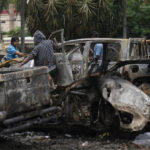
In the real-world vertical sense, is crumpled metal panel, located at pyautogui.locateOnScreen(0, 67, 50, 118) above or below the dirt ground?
above

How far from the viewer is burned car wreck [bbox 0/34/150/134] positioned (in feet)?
16.0

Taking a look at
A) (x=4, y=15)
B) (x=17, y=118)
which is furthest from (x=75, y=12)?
(x=4, y=15)

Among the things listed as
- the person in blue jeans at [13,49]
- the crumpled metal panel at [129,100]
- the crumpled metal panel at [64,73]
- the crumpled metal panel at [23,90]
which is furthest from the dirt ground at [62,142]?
the person in blue jeans at [13,49]

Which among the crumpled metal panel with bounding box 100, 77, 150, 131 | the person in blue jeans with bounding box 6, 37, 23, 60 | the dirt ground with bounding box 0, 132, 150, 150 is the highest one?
the person in blue jeans with bounding box 6, 37, 23, 60

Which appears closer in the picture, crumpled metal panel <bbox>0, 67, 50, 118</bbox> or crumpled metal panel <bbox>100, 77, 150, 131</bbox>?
crumpled metal panel <bbox>0, 67, 50, 118</bbox>

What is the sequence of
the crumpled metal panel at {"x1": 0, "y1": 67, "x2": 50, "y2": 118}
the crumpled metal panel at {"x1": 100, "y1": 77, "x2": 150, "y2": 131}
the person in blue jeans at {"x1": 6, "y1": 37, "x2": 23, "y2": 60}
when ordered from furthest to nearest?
1. the person in blue jeans at {"x1": 6, "y1": 37, "x2": 23, "y2": 60}
2. the crumpled metal panel at {"x1": 100, "y1": 77, "x2": 150, "y2": 131}
3. the crumpled metal panel at {"x1": 0, "y1": 67, "x2": 50, "y2": 118}

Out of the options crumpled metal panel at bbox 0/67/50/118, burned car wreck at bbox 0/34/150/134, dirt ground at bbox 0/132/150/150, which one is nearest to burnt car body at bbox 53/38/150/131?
burned car wreck at bbox 0/34/150/134

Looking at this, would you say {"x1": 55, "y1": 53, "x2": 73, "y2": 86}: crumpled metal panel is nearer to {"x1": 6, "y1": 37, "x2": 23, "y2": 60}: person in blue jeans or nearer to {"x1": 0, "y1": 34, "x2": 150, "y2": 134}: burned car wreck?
{"x1": 0, "y1": 34, "x2": 150, "y2": 134}: burned car wreck

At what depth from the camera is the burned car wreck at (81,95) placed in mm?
4871

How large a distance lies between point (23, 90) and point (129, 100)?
151cm

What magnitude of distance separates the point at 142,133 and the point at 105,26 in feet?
46.4

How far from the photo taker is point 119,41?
724cm

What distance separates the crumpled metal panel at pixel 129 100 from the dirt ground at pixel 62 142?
1.41 ft

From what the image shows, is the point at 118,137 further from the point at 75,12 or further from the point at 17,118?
the point at 75,12
